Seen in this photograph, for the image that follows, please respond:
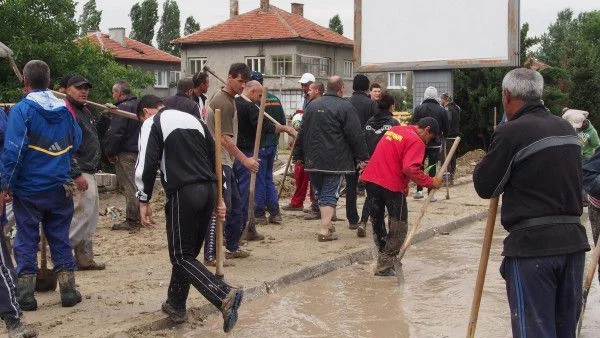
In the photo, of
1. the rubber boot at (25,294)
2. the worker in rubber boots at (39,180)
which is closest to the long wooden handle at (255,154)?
the worker in rubber boots at (39,180)

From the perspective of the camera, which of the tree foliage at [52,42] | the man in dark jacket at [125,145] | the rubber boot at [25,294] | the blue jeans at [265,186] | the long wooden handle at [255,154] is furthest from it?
the tree foliage at [52,42]

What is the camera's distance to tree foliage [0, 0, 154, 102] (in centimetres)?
1834

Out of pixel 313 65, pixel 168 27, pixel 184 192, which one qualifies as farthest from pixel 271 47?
pixel 184 192

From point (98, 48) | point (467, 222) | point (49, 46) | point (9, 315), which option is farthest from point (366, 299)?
point (98, 48)

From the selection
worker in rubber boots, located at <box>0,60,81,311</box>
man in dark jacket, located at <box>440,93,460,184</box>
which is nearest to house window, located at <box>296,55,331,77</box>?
man in dark jacket, located at <box>440,93,460,184</box>

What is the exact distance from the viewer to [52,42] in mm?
19234

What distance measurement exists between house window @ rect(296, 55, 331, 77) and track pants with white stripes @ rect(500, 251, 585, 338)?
52.0m

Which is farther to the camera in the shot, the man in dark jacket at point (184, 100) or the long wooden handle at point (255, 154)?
the long wooden handle at point (255, 154)

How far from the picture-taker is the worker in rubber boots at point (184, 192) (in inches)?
249

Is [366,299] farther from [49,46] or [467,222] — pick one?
[49,46]

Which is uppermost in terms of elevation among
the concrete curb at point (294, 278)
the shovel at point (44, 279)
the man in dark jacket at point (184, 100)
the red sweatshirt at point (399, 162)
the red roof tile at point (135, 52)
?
the red roof tile at point (135, 52)

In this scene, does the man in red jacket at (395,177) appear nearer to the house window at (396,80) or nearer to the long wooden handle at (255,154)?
the long wooden handle at (255,154)

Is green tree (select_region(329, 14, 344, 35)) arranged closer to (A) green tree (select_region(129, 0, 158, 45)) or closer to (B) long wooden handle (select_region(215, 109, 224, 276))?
(A) green tree (select_region(129, 0, 158, 45))

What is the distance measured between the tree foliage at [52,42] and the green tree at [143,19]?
6747cm
